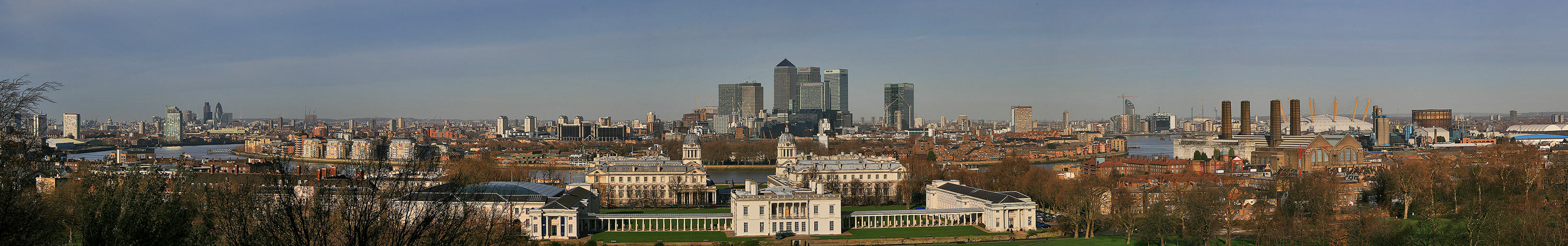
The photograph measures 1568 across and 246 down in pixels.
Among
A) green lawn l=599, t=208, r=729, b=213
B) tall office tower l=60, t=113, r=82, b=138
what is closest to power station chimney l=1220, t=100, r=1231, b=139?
green lawn l=599, t=208, r=729, b=213

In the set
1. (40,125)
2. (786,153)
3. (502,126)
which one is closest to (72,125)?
(502,126)

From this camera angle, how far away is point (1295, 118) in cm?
7056

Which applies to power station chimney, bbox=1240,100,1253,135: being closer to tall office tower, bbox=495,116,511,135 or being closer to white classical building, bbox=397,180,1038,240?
white classical building, bbox=397,180,1038,240

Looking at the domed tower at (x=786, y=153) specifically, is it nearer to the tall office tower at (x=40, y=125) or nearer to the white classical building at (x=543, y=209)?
the white classical building at (x=543, y=209)

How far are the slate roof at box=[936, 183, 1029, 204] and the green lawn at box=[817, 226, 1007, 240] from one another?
0.99 meters

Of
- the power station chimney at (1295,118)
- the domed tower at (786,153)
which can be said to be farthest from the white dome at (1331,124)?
the domed tower at (786,153)

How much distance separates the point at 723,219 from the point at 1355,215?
50.5ft

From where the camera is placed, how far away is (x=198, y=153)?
99.8 metres

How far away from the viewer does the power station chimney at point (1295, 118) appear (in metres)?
69.9

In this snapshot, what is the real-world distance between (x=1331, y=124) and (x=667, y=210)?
86.4 metres

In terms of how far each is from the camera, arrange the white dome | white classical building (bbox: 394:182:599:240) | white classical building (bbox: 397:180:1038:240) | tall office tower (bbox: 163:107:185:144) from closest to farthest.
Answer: white classical building (bbox: 394:182:599:240) → white classical building (bbox: 397:180:1038:240) → the white dome → tall office tower (bbox: 163:107:185:144)

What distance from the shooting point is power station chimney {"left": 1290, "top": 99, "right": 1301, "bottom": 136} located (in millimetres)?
69875

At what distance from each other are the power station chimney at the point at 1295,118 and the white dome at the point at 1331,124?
103ft

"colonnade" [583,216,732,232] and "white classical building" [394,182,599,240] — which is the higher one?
"white classical building" [394,182,599,240]
